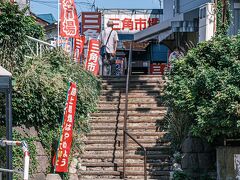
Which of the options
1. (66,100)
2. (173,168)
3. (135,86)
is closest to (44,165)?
(66,100)

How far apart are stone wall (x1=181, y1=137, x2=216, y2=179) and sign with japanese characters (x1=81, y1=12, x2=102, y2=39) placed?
1330 cm

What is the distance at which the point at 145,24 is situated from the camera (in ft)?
117

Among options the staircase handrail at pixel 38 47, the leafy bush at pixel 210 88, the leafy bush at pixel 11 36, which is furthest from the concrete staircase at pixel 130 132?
the leafy bush at pixel 11 36

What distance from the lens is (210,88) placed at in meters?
12.7

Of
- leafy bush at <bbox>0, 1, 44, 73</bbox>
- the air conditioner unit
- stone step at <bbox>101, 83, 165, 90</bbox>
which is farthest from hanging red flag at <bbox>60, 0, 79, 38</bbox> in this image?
leafy bush at <bbox>0, 1, 44, 73</bbox>

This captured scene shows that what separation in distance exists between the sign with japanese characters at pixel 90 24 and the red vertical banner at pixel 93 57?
5.63m

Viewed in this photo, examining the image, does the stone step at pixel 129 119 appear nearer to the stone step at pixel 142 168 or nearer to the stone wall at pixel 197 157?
Answer: the stone step at pixel 142 168

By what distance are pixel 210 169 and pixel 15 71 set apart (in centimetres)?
492

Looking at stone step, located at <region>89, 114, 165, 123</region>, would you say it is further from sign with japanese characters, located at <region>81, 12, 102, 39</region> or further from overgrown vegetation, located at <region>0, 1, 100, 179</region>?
sign with japanese characters, located at <region>81, 12, 102, 39</region>

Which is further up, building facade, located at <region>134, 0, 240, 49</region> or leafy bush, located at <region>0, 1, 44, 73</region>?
building facade, located at <region>134, 0, 240, 49</region>

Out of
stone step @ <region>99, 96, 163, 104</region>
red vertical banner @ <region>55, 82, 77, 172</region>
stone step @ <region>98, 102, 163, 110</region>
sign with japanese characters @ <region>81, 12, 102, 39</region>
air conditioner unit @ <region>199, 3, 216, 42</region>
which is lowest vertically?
red vertical banner @ <region>55, 82, 77, 172</region>

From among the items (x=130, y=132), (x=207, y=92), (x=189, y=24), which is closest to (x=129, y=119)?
(x=130, y=132)

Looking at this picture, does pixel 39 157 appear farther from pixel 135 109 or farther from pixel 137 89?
pixel 137 89

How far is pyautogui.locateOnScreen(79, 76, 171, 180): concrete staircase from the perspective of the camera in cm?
1474
